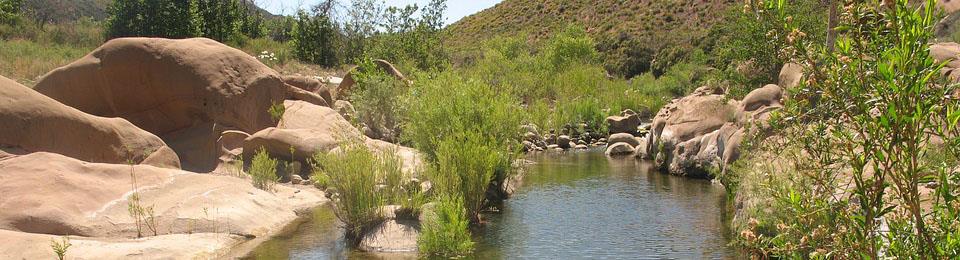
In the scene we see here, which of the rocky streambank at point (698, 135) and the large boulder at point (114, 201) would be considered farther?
the rocky streambank at point (698, 135)

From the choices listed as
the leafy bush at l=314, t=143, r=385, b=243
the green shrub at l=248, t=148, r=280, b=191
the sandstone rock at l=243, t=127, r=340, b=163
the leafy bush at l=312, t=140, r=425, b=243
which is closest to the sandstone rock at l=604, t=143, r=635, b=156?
the sandstone rock at l=243, t=127, r=340, b=163

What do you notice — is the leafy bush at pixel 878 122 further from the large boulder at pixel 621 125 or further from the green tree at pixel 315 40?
the green tree at pixel 315 40

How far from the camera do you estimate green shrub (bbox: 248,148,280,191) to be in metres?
16.1

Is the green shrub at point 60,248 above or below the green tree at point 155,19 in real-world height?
below

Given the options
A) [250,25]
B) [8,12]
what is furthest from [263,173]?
[250,25]

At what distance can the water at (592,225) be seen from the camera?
12.4 metres

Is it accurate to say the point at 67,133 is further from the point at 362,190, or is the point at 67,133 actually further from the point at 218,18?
the point at 218,18

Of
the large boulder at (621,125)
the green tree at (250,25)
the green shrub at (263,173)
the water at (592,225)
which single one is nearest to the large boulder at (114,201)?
the water at (592,225)

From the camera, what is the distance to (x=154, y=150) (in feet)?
54.5

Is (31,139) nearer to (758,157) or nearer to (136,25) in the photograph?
(758,157)

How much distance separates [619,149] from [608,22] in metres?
47.1

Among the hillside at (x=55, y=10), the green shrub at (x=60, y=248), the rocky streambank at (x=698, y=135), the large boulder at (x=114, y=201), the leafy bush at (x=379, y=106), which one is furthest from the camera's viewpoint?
the hillside at (x=55, y=10)

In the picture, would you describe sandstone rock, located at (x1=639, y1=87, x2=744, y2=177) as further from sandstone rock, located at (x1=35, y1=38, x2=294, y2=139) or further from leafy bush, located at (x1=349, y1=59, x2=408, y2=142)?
sandstone rock, located at (x1=35, y1=38, x2=294, y2=139)

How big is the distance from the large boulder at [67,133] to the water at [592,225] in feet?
12.6
